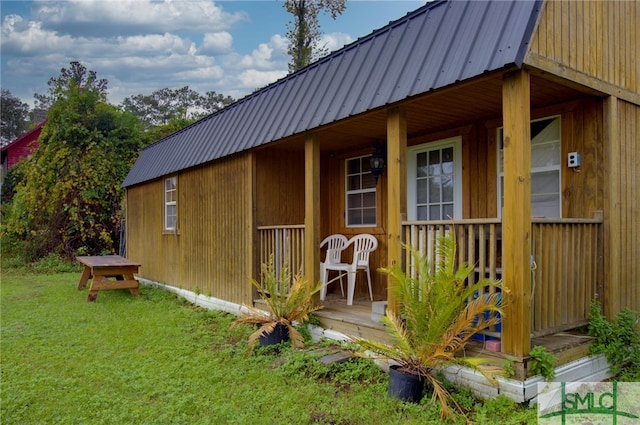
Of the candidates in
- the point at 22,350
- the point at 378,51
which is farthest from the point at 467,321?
the point at 22,350

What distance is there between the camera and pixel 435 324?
290cm

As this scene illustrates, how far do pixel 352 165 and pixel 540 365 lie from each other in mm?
3925

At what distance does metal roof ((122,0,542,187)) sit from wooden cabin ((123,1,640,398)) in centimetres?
1

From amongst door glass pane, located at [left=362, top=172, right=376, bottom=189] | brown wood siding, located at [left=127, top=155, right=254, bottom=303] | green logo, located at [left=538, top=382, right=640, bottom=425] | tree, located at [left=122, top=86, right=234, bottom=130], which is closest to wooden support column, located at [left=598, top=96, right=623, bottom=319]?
green logo, located at [left=538, top=382, right=640, bottom=425]

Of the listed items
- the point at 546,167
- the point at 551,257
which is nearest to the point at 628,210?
the point at 546,167

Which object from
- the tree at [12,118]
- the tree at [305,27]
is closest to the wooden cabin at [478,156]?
the tree at [305,27]

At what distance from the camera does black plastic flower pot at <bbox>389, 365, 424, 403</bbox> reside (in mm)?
2994

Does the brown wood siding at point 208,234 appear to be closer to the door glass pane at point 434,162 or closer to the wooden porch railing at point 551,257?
the door glass pane at point 434,162

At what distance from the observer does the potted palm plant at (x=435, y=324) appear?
284 cm

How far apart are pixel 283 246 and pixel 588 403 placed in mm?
3432

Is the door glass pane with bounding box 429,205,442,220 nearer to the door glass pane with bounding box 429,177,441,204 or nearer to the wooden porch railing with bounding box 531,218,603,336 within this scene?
the door glass pane with bounding box 429,177,441,204

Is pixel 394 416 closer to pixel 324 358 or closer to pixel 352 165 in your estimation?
pixel 324 358

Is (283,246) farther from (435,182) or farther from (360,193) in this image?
(435,182)

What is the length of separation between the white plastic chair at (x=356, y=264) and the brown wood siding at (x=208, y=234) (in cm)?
102
